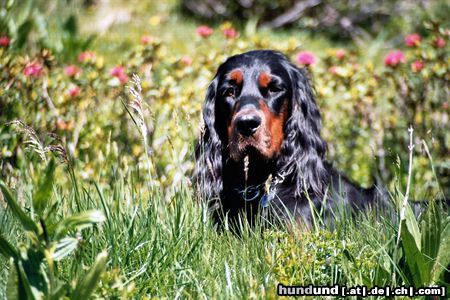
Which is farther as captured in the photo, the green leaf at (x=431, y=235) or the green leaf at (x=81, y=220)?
the green leaf at (x=431, y=235)

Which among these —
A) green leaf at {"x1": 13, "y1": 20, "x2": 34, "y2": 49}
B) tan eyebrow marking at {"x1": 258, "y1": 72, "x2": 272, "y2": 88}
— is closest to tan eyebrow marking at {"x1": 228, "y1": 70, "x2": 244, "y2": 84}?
tan eyebrow marking at {"x1": 258, "y1": 72, "x2": 272, "y2": 88}

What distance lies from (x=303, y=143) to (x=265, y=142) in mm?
377

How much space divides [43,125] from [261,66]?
157cm

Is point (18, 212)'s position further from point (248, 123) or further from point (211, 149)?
point (211, 149)

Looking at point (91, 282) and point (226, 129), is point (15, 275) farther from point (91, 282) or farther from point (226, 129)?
point (226, 129)

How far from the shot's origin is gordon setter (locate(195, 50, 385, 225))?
3.42m

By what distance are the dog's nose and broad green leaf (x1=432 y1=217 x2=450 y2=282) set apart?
112 cm

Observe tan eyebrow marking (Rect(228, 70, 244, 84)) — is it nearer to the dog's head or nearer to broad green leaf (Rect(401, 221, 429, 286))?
the dog's head

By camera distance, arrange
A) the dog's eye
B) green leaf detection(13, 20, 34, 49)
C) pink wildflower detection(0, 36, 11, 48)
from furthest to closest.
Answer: green leaf detection(13, 20, 34, 49) → pink wildflower detection(0, 36, 11, 48) → the dog's eye

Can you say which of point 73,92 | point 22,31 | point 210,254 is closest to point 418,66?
point 73,92

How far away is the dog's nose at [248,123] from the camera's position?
333 cm

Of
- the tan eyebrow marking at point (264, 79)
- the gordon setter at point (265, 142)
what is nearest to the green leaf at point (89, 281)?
the gordon setter at point (265, 142)

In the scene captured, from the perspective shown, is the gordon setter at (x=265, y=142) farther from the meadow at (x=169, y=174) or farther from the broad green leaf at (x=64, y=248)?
the broad green leaf at (x=64, y=248)

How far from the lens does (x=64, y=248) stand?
215 centimetres
